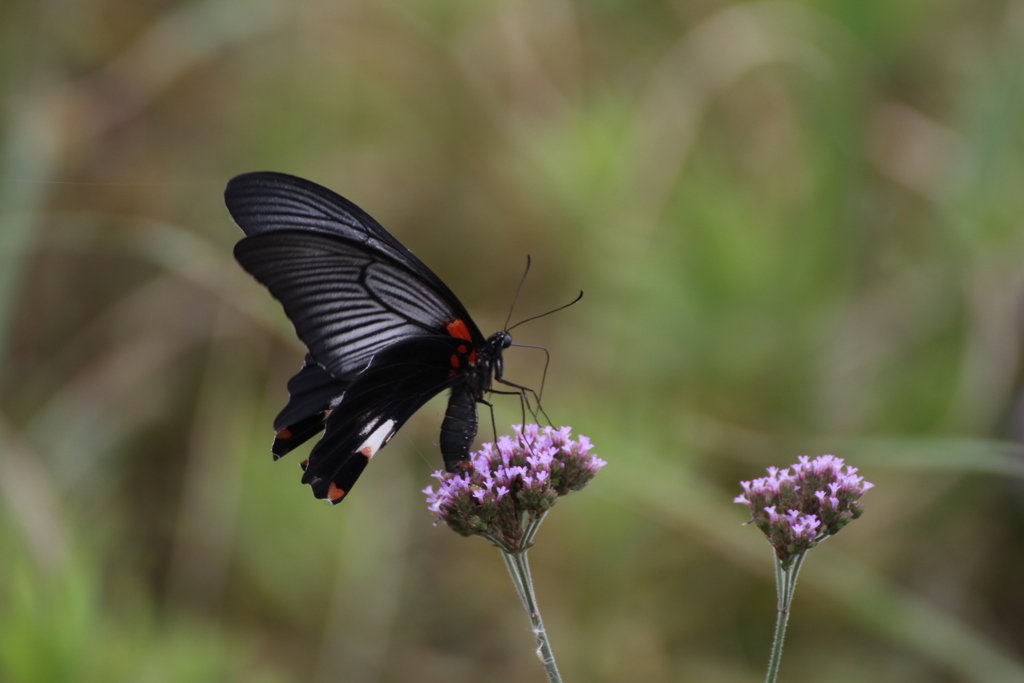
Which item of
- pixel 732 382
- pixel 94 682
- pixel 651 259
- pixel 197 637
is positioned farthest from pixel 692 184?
pixel 94 682

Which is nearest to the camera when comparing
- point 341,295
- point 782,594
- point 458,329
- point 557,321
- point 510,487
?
point 782,594

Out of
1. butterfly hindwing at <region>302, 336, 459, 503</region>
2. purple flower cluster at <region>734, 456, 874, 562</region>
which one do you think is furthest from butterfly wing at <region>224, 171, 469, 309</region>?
purple flower cluster at <region>734, 456, 874, 562</region>

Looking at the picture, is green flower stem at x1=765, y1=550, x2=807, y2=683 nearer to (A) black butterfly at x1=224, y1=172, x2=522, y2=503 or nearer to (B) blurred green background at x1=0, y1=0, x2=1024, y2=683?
(A) black butterfly at x1=224, y1=172, x2=522, y2=503

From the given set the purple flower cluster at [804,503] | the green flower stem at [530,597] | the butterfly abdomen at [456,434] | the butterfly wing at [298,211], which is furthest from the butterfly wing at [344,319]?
the purple flower cluster at [804,503]

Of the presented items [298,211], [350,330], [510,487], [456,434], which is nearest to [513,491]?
[510,487]

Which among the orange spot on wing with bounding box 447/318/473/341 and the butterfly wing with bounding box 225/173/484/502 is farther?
the orange spot on wing with bounding box 447/318/473/341

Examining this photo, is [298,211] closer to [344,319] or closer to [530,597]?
[344,319]
